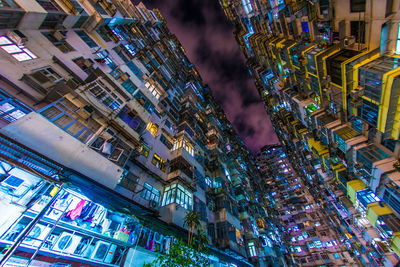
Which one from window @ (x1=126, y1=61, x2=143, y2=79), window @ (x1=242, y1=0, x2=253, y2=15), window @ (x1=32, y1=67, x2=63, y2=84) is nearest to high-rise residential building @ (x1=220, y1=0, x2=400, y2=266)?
window @ (x1=242, y1=0, x2=253, y2=15)

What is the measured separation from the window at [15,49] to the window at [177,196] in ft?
50.2

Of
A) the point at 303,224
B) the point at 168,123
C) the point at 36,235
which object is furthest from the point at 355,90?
the point at 303,224

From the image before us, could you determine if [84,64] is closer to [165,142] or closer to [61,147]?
[61,147]

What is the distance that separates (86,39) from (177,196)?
67.0ft

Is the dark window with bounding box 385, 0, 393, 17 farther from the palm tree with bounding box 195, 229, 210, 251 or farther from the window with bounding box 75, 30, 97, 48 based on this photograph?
the window with bounding box 75, 30, 97, 48

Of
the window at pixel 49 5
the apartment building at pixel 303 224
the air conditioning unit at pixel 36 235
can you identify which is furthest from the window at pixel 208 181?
the apartment building at pixel 303 224

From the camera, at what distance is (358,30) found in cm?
1342

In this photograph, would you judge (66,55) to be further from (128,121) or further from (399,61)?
(399,61)

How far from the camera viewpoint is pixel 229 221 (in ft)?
62.7

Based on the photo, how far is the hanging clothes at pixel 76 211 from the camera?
779 cm

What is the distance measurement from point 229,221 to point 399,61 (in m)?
21.3

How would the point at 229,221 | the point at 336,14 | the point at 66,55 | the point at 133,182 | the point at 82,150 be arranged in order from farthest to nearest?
the point at 229,221
the point at 336,14
the point at 66,55
the point at 133,182
the point at 82,150

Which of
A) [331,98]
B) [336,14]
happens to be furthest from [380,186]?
[336,14]

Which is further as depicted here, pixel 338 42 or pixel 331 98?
pixel 331 98
